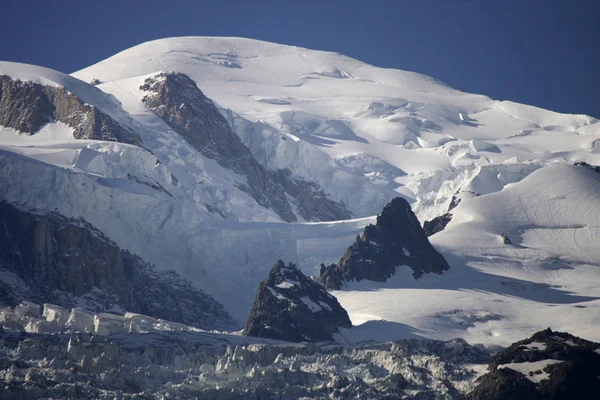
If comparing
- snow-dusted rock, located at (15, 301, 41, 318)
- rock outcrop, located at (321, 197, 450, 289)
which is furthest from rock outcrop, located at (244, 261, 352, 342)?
snow-dusted rock, located at (15, 301, 41, 318)

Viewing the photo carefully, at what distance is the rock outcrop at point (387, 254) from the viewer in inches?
6358

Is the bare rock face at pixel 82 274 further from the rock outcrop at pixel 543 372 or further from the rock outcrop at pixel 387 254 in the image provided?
the rock outcrop at pixel 543 372

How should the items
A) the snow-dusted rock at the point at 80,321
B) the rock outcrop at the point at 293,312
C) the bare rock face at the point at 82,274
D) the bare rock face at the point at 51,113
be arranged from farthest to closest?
the bare rock face at the point at 51,113, the bare rock face at the point at 82,274, the rock outcrop at the point at 293,312, the snow-dusted rock at the point at 80,321

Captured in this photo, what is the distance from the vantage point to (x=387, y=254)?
538 feet

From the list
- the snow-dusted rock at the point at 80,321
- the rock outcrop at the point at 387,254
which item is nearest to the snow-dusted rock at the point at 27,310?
the snow-dusted rock at the point at 80,321

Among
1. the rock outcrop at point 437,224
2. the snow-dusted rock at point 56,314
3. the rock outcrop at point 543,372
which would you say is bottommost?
the rock outcrop at point 543,372

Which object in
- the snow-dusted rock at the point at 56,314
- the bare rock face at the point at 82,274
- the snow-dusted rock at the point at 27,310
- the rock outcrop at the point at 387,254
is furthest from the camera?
the rock outcrop at the point at 387,254

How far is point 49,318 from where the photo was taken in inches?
4695

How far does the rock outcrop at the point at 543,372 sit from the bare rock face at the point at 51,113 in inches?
3656

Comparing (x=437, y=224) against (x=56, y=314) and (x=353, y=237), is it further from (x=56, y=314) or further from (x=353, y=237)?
(x=56, y=314)

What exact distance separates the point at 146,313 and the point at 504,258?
48.8 meters

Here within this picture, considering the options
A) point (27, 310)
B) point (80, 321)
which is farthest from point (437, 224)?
point (27, 310)

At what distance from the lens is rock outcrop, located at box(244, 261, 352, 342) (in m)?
133

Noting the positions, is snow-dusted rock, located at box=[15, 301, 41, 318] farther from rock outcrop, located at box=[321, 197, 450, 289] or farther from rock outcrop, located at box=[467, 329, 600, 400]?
rock outcrop, located at box=[321, 197, 450, 289]
